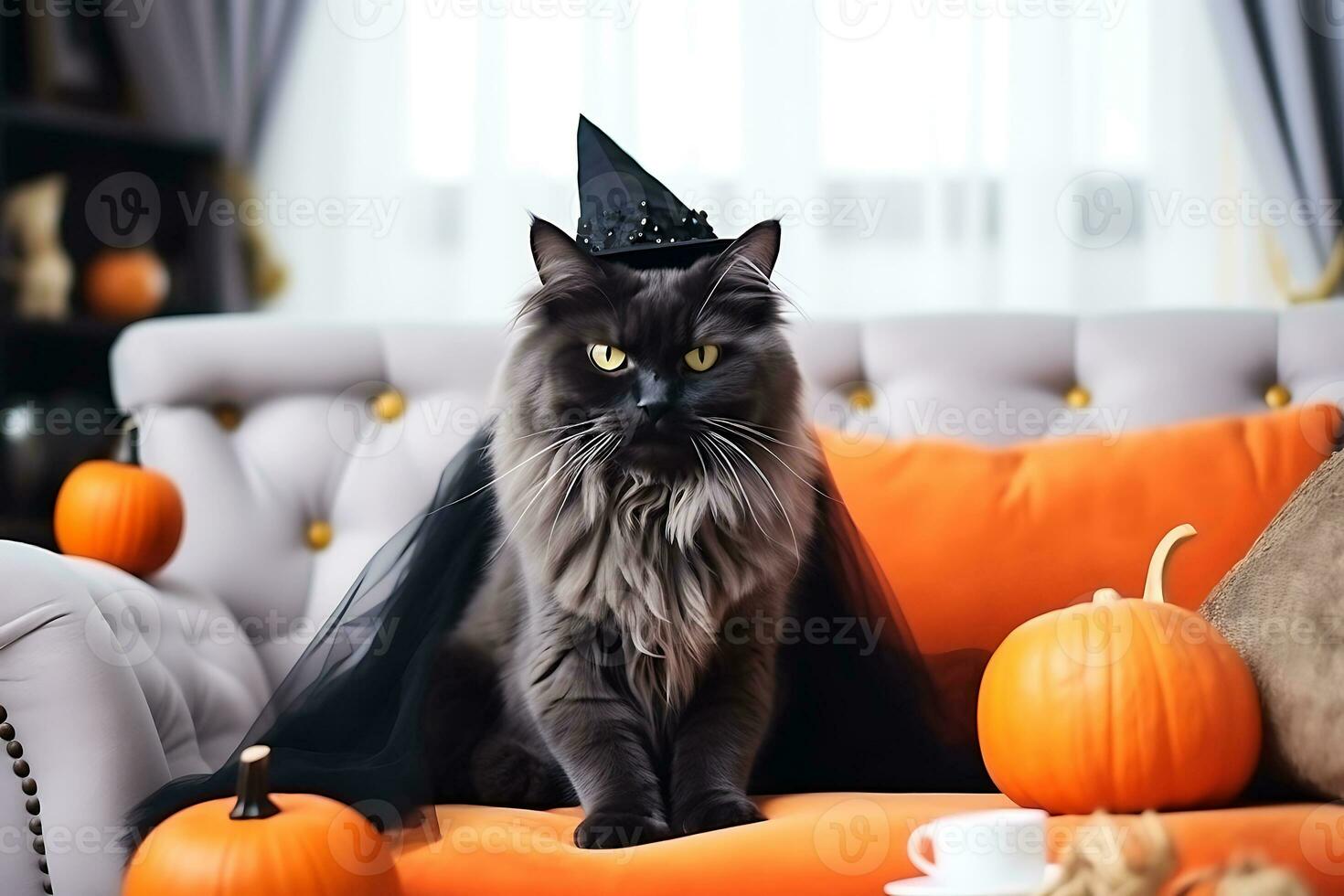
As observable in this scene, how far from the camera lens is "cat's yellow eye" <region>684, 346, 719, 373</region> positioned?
4.44 feet

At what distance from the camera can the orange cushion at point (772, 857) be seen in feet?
3.65

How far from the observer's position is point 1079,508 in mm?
1699

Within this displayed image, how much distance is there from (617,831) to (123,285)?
2380mm

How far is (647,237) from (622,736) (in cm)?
59

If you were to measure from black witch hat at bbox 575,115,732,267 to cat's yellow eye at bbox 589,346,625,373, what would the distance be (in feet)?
0.42

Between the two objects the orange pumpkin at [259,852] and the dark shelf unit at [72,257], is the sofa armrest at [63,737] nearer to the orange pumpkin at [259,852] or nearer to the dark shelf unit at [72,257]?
the orange pumpkin at [259,852]

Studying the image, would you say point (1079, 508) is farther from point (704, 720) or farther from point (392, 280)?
point (392, 280)
